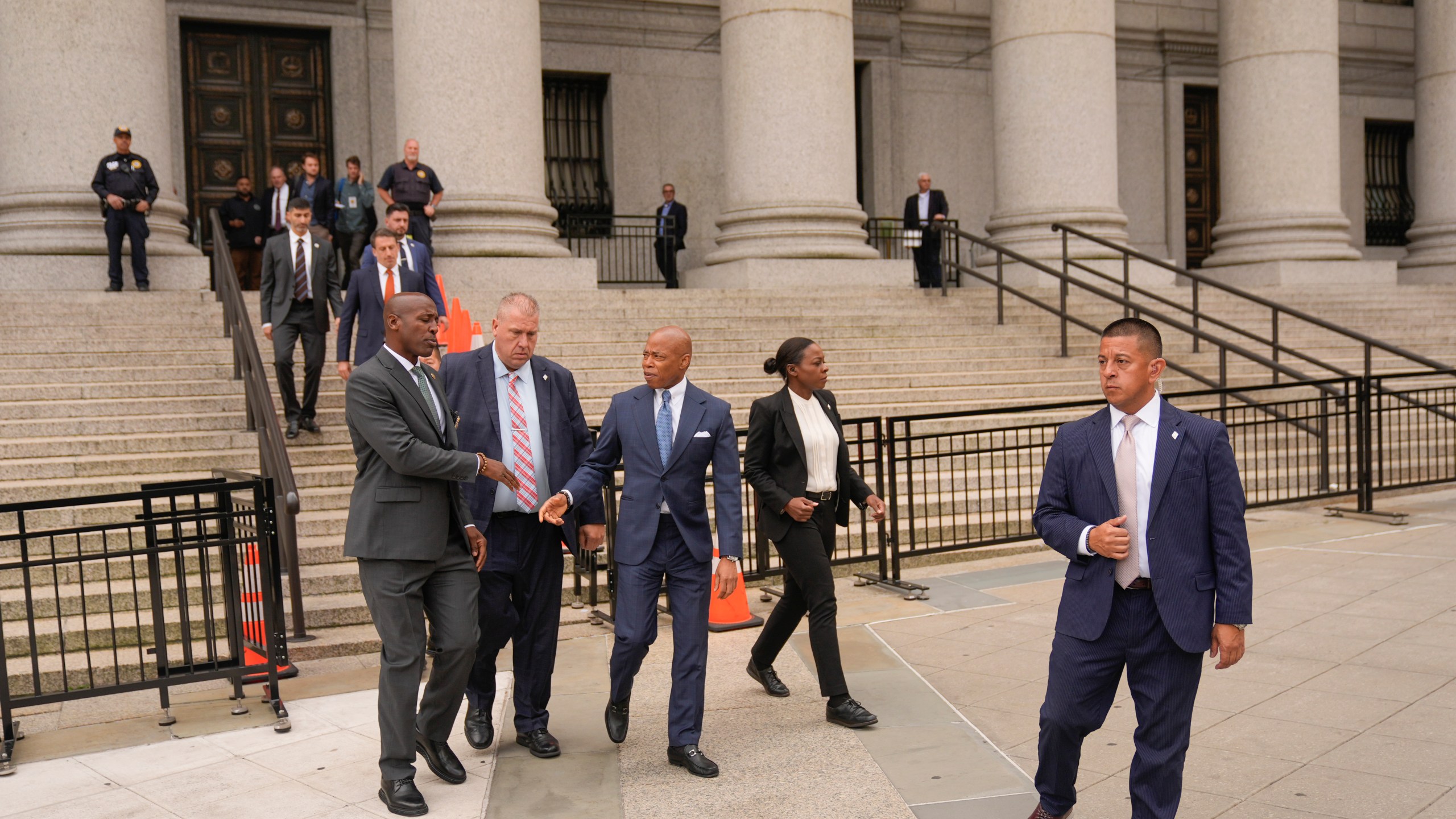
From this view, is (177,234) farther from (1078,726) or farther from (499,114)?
(1078,726)

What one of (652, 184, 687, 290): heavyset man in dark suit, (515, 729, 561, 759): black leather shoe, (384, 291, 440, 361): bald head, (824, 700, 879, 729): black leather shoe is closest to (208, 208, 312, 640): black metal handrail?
(384, 291, 440, 361): bald head

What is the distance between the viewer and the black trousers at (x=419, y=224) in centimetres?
1441

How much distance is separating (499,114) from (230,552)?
1020cm

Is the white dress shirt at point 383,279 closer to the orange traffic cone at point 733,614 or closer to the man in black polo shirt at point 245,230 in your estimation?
the orange traffic cone at point 733,614

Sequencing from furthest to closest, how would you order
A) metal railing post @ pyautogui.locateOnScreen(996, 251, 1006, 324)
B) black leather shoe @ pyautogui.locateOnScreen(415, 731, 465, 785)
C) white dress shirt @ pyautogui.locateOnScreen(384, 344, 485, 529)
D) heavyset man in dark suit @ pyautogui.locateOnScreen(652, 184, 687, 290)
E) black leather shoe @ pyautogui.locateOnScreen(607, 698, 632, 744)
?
1. heavyset man in dark suit @ pyautogui.locateOnScreen(652, 184, 687, 290)
2. metal railing post @ pyautogui.locateOnScreen(996, 251, 1006, 324)
3. black leather shoe @ pyautogui.locateOnScreen(607, 698, 632, 744)
4. black leather shoe @ pyautogui.locateOnScreen(415, 731, 465, 785)
5. white dress shirt @ pyautogui.locateOnScreen(384, 344, 485, 529)

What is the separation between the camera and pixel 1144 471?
13.7 feet

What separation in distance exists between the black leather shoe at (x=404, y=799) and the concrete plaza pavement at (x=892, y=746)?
9 cm

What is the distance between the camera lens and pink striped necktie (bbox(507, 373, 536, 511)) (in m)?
5.61

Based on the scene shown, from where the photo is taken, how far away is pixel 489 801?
509 centimetres

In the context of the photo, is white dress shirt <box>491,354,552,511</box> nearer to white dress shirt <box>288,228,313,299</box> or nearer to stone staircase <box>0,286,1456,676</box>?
stone staircase <box>0,286,1456,676</box>

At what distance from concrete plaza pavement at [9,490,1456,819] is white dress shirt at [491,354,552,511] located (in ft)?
4.14

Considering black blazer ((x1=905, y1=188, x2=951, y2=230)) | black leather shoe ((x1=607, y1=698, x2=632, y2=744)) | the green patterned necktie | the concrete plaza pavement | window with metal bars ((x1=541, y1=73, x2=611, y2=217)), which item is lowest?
the concrete plaza pavement

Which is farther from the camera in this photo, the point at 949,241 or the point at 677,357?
the point at 949,241

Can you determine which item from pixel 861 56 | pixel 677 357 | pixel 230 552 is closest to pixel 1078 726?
pixel 677 357
